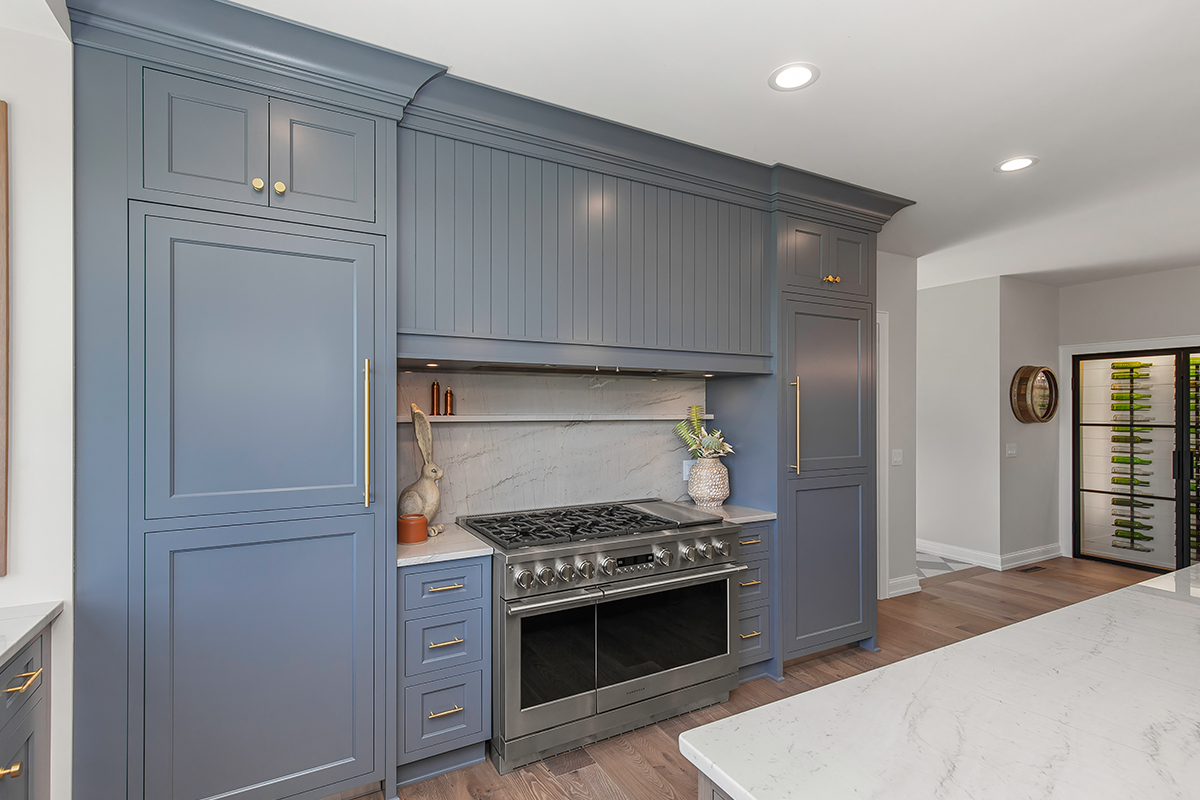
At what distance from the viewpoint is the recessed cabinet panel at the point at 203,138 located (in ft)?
5.80

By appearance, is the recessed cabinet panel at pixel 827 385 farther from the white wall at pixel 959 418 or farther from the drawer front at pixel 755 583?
the white wall at pixel 959 418

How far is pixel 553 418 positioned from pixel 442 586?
1.03 meters

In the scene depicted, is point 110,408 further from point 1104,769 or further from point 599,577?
point 1104,769

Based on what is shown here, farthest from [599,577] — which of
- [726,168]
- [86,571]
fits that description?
[726,168]

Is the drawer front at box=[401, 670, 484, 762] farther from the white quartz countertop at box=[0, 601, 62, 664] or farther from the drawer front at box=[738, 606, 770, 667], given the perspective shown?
the drawer front at box=[738, 606, 770, 667]

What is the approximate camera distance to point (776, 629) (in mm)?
3059

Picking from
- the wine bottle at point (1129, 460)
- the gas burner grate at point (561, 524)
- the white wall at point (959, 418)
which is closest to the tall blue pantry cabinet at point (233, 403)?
the gas burner grate at point (561, 524)

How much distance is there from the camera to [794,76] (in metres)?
2.16

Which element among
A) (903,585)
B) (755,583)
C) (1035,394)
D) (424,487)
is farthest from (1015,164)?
(1035,394)

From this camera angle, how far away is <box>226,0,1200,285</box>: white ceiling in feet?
6.02

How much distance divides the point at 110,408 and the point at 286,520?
573 mm

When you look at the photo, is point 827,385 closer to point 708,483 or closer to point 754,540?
point 708,483

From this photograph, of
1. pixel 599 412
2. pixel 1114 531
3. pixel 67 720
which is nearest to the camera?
pixel 67 720

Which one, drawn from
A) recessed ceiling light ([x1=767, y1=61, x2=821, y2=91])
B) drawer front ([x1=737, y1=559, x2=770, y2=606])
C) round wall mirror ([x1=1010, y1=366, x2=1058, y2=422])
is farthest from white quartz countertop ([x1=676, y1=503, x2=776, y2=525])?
round wall mirror ([x1=1010, y1=366, x2=1058, y2=422])
